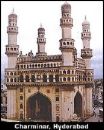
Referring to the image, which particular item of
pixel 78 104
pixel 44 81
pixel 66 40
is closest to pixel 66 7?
pixel 66 40

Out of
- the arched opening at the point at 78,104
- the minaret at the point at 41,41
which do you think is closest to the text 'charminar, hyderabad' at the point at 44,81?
the arched opening at the point at 78,104

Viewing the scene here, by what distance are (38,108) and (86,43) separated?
8537mm

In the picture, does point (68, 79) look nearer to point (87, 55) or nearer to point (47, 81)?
point (47, 81)

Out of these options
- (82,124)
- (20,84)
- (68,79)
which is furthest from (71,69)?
(82,124)

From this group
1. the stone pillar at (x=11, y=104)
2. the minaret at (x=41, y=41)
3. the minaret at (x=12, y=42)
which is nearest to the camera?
the minaret at (x=12, y=42)

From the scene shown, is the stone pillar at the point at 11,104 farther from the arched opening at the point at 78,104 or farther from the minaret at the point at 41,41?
the minaret at the point at 41,41

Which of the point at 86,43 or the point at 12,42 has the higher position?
the point at 86,43

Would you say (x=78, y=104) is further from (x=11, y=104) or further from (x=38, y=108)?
(x=11, y=104)

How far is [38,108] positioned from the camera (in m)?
30.0

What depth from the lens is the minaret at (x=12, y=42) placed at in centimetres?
2905

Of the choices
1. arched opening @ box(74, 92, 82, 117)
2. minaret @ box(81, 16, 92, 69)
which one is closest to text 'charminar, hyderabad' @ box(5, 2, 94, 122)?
arched opening @ box(74, 92, 82, 117)

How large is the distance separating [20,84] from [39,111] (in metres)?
3.23

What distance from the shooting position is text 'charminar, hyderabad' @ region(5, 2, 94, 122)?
27.8 m

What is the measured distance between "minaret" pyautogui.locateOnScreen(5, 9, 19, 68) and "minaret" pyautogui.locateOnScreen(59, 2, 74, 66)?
4.46 m
